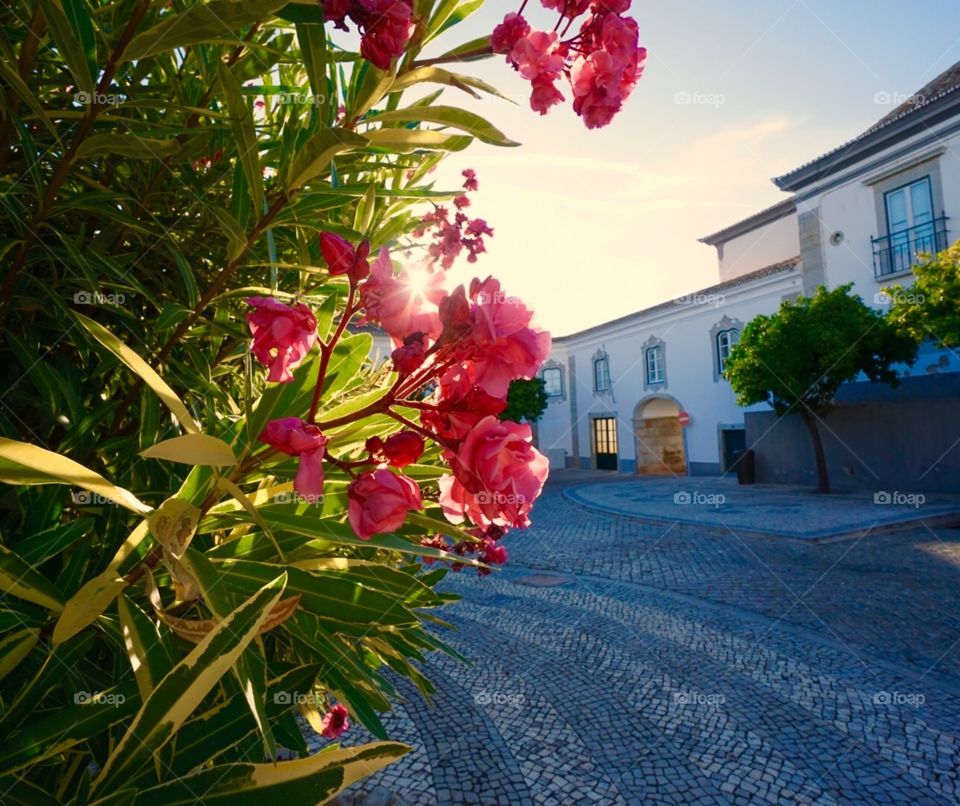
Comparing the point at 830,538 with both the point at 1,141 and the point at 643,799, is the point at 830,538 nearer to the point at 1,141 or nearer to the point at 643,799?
the point at 643,799

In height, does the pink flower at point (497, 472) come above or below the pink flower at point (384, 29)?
below

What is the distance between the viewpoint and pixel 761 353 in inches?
580

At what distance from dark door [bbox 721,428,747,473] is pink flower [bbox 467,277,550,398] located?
20.9m

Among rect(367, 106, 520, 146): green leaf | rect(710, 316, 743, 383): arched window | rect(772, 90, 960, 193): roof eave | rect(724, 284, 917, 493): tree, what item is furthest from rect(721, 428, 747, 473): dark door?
rect(367, 106, 520, 146): green leaf

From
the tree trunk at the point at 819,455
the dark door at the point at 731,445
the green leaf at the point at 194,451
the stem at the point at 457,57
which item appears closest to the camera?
the green leaf at the point at 194,451

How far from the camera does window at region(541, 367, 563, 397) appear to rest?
29128 millimetres

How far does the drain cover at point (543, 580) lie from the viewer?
762 centimetres

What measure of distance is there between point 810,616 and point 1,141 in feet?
22.5

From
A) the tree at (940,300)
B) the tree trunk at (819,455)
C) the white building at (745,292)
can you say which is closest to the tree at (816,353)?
the tree trunk at (819,455)

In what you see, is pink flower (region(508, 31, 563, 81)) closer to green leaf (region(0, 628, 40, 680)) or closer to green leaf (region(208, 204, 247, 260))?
green leaf (region(208, 204, 247, 260))

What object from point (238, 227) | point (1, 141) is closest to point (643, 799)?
point (238, 227)

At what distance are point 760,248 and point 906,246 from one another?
8.86 m

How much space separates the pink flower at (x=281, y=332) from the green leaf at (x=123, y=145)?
55cm

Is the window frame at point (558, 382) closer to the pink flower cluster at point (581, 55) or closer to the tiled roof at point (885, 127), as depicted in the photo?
the tiled roof at point (885, 127)
